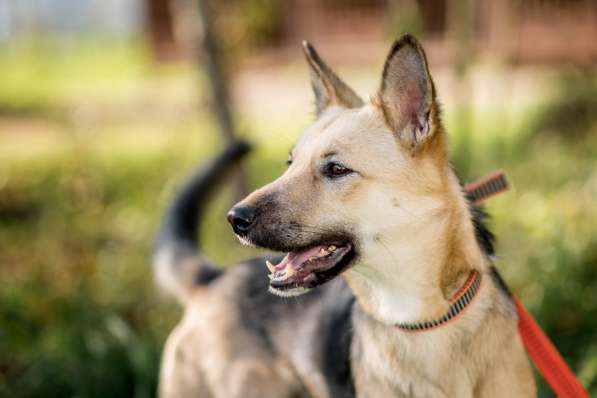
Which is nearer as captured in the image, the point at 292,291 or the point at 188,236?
the point at 292,291

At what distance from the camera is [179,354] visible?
11.3 feet

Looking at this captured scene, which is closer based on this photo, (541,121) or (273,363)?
(273,363)

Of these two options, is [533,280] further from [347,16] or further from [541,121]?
[347,16]

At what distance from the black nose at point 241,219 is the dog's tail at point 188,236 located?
1.07 meters

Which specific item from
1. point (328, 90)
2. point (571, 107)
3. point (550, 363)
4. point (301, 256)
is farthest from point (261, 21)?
point (550, 363)

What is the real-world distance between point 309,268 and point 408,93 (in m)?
0.79

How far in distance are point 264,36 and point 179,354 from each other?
55.2ft

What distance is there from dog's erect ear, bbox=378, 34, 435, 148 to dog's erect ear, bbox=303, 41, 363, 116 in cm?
43

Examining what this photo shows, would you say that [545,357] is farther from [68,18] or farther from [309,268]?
[68,18]

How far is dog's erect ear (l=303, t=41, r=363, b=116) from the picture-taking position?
3.21 m

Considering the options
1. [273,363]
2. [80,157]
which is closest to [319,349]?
[273,363]

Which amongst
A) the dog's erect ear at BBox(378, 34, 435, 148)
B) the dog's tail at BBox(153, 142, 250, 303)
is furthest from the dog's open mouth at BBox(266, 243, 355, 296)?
the dog's tail at BBox(153, 142, 250, 303)

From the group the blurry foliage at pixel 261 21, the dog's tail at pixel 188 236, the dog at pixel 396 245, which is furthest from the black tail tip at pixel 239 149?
the blurry foliage at pixel 261 21

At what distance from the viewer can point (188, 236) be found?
3926 millimetres
